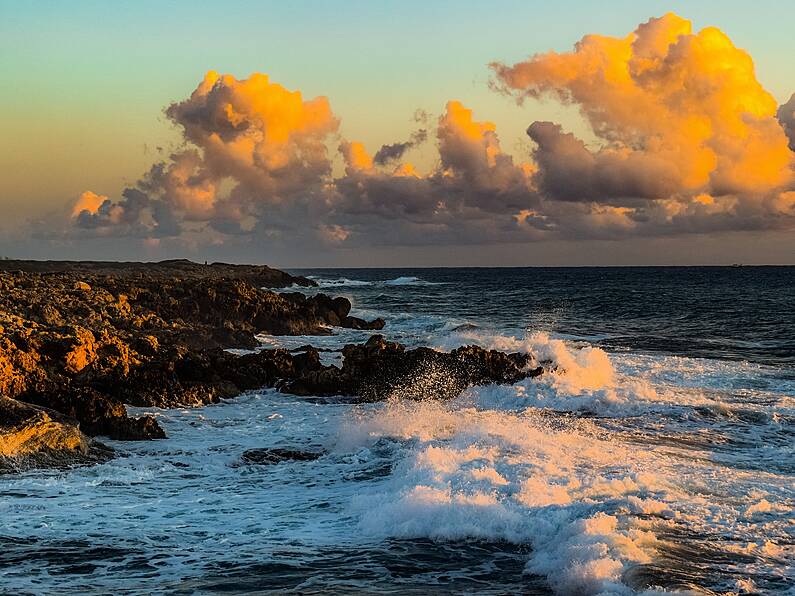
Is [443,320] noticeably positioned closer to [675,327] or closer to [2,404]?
[675,327]

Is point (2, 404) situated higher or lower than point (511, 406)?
higher

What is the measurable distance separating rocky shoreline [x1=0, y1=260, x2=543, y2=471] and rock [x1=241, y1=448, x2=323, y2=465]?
8.09 ft

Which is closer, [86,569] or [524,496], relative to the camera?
[86,569]

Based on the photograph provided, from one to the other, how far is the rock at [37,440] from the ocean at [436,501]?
1.62 feet

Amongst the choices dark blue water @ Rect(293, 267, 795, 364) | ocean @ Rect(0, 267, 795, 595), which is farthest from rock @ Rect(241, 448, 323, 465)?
dark blue water @ Rect(293, 267, 795, 364)

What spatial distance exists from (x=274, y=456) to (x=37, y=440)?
4278 millimetres

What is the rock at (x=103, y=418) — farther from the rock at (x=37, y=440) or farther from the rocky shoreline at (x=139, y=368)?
the rock at (x=37, y=440)

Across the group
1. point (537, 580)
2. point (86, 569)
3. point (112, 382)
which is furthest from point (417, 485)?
A: point (112, 382)

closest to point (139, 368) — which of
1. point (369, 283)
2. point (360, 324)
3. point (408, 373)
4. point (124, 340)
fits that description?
point (124, 340)

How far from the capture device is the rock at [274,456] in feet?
49.9

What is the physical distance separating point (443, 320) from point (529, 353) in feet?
76.0

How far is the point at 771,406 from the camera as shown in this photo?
21.0 metres

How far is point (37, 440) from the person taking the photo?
14.1 metres

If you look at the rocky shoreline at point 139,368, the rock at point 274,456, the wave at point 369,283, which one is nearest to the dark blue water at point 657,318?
the rocky shoreline at point 139,368
